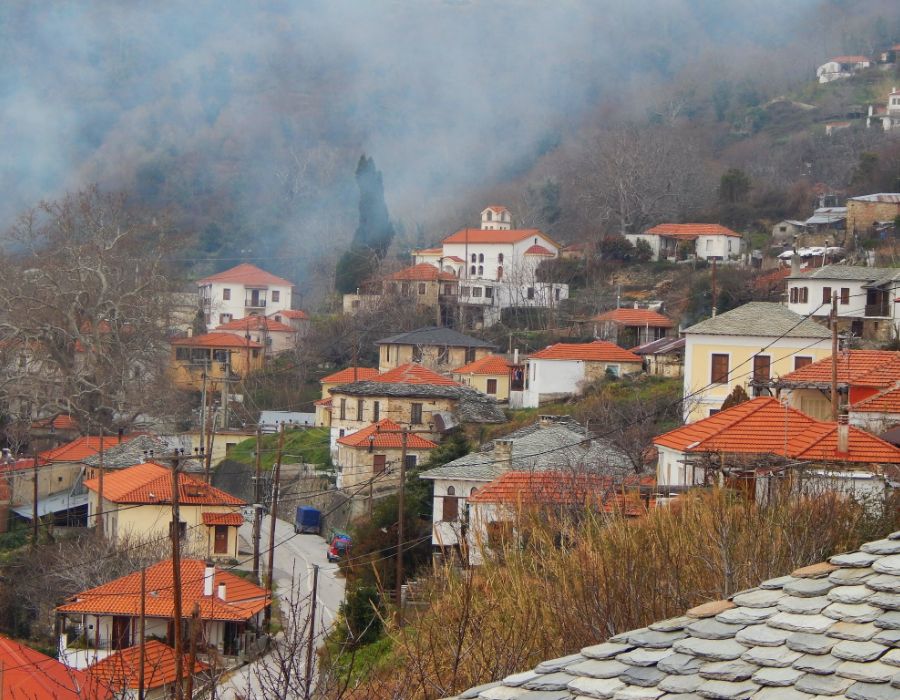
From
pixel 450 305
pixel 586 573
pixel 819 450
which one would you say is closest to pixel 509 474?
pixel 819 450

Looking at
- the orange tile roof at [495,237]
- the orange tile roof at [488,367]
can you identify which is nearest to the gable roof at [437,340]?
the orange tile roof at [488,367]

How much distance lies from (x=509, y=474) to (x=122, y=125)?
403 feet

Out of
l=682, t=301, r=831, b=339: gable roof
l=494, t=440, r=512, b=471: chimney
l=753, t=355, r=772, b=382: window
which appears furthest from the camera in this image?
l=682, t=301, r=831, b=339: gable roof

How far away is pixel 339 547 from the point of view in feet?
116

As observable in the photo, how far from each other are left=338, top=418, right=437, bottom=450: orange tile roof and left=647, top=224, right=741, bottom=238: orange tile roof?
31.3 meters

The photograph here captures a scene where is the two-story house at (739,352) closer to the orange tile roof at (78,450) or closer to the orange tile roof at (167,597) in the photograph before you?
the orange tile roof at (167,597)

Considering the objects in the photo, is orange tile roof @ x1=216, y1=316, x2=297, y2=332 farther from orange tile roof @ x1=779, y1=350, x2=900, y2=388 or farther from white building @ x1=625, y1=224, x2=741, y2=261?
orange tile roof @ x1=779, y1=350, x2=900, y2=388

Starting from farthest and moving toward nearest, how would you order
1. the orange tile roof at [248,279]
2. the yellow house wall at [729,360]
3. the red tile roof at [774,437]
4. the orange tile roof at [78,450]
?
1. the orange tile roof at [248,279]
2. the orange tile roof at [78,450]
3. the yellow house wall at [729,360]
4. the red tile roof at [774,437]

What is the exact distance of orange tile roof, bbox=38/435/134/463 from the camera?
49594mm

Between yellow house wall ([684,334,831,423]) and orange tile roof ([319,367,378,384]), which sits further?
orange tile roof ([319,367,378,384])

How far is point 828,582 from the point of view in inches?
229

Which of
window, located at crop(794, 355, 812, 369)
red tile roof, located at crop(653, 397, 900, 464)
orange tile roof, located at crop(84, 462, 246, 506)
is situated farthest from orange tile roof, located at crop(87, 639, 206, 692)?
window, located at crop(794, 355, 812, 369)

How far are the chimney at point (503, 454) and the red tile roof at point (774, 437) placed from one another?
21.2 feet

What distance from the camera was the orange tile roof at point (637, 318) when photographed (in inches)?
2156
